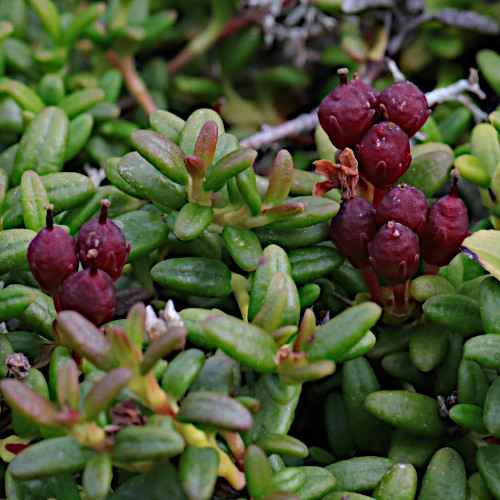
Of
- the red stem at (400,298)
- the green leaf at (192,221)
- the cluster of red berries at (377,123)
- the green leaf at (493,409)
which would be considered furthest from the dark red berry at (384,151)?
the green leaf at (493,409)

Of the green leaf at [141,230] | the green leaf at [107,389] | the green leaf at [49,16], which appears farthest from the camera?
the green leaf at [49,16]

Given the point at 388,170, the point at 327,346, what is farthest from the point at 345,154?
the point at 327,346

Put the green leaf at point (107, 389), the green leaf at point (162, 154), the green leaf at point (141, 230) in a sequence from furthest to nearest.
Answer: the green leaf at point (141, 230), the green leaf at point (162, 154), the green leaf at point (107, 389)

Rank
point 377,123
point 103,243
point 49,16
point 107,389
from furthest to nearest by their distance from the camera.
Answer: point 49,16 < point 377,123 < point 103,243 < point 107,389

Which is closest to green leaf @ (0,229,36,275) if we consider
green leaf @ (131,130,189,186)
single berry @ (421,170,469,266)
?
green leaf @ (131,130,189,186)

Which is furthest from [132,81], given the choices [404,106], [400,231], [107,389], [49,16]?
[107,389]

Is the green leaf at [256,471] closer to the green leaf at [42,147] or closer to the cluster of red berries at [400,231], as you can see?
the cluster of red berries at [400,231]

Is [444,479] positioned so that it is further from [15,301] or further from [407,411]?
[15,301]
